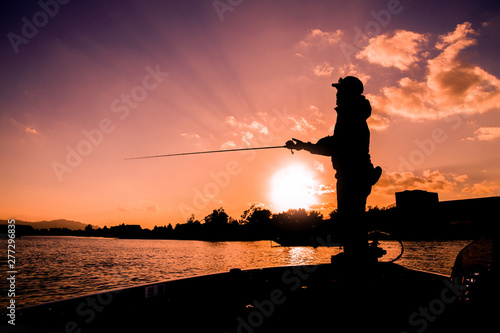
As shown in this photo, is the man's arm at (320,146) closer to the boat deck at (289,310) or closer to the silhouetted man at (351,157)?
the silhouetted man at (351,157)

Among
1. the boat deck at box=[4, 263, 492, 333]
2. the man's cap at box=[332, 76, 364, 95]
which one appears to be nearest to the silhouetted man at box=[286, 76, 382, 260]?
the man's cap at box=[332, 76, 364, 95]

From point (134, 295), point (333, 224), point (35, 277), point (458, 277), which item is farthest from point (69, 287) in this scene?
point (458, 277)

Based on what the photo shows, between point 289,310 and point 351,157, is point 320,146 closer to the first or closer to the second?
point 351,157

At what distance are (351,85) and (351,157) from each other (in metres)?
1.63

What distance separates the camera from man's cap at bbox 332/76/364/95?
5.77 metres

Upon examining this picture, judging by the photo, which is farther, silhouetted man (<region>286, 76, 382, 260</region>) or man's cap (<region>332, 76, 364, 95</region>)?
man's cap (<region>332, 76, 364, 95</region>)

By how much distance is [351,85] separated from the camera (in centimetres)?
578

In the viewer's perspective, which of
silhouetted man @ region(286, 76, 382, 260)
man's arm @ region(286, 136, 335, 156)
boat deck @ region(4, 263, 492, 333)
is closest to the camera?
boat deck @ region(4, 263, 492, 333)

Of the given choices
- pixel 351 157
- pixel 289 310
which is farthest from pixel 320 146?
pixel 289 310

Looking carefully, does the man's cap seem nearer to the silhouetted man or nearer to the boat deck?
the silhouetted man

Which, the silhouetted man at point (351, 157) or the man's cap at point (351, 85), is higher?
the man's cap at point (351, 85)

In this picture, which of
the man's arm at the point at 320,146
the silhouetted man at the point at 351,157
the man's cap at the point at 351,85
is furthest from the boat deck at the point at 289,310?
the man's cap at the point at 351,85

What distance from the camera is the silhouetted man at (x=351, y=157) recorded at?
533 centimetres

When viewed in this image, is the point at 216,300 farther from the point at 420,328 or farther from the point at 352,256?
the point at 420,328
